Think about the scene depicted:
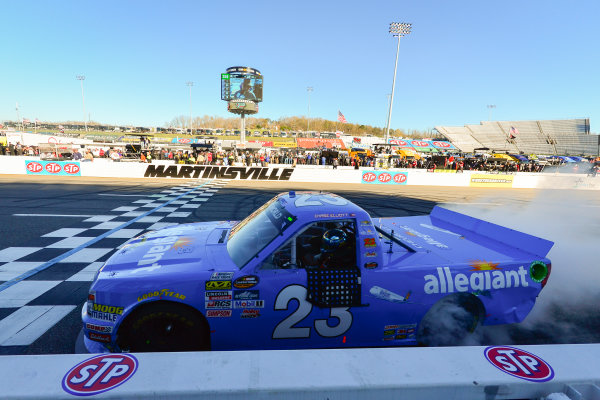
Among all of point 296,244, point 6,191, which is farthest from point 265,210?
point 6,191

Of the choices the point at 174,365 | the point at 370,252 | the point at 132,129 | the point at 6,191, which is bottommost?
the point at 6,191

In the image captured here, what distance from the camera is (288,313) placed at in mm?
2473

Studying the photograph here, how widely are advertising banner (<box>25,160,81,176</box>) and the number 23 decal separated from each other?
59.7 ft

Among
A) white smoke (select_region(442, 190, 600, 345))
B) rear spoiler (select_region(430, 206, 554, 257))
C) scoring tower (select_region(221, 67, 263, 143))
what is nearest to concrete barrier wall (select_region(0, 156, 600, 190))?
white smoke (select_region(442, 190, 600, 345))

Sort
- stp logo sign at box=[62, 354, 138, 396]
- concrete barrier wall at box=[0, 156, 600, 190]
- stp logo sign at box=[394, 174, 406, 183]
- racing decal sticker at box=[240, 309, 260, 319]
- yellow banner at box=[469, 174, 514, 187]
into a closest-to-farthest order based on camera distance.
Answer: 1. stp logo sign at box=[62, 354, 138, 396]
2. racing decal sticker at box=[240, 309, 260, 319]
3. concrete barrier wall at box=[0, 156, 600, 190]
4. stp logo sign at box=[394, 174, 406, 183]
5. yellow banner at box=[469, 174, 514, 187]

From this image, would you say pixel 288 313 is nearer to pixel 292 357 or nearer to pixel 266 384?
pixel 292 357

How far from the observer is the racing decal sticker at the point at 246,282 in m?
2.41

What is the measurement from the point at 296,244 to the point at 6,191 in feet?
41.6

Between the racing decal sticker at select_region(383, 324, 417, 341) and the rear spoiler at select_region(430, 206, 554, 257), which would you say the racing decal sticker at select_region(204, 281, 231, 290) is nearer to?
the racing decal sticker at select_region(383, 324, 417, 341)

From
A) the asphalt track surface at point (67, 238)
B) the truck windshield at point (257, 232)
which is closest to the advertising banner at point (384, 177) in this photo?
the asphalt track surface at point (67, 238)

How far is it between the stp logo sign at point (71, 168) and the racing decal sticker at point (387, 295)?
61.3ft

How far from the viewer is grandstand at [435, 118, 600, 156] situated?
202 feet

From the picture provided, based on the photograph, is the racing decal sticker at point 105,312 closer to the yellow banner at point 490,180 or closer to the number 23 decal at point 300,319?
the number 23 decal at point 300,319

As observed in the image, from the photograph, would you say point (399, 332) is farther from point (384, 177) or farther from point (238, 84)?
point (238, 84)
